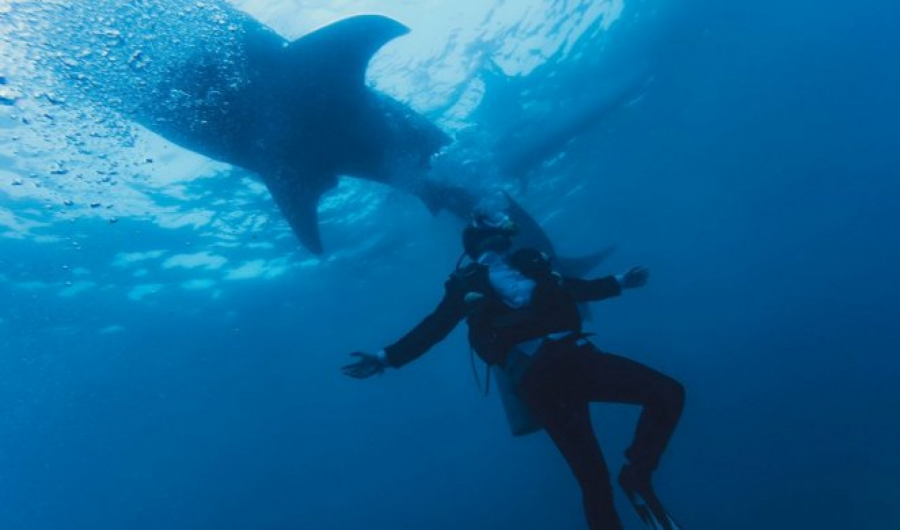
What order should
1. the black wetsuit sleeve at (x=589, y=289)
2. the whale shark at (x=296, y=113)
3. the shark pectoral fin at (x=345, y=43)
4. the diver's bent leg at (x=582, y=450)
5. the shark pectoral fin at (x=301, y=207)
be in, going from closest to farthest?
the diver's bent leg at (x=582, y=450), the black wetsuit sleeve at (x=589, y=289), the whale shark at (x=296, y=113), the shark pectoral fin at (x=345, y=43), the shark pectoral fin at (x=301, y=207)

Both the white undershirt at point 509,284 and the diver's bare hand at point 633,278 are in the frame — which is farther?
the diver's bare hand at point 633,278

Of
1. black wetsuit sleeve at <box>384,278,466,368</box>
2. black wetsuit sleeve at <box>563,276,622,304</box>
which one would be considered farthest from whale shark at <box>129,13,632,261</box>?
black wetsuit sleeve at <box>384,278,466,368</box>

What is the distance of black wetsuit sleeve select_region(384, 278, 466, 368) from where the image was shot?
438 cm

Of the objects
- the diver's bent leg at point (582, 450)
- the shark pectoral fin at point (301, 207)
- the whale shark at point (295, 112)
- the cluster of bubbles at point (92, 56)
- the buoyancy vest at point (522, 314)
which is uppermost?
the cluster of bubbles at point (92, 56)

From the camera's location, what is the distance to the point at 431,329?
176 inches

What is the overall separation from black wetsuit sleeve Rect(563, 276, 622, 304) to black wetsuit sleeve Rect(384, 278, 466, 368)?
0.93 meters

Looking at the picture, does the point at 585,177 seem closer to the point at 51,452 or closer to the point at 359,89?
the point at 359,89

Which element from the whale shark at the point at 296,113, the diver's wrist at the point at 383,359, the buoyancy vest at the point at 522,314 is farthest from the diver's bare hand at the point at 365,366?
the whale shark at the point at 296,113

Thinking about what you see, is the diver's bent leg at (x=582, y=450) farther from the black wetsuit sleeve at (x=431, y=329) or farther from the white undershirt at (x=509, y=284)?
the black wetsuit sleeve at (x=431, y=329)

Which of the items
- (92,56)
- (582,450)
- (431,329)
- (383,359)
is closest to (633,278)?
(582,450)

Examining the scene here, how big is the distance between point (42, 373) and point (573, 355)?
1135 inches

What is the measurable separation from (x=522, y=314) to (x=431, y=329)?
939 millimetres

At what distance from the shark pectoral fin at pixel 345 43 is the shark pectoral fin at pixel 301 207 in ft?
7.75

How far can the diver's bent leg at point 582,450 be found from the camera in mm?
3686
